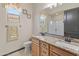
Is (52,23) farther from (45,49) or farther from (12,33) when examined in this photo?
(12,33)

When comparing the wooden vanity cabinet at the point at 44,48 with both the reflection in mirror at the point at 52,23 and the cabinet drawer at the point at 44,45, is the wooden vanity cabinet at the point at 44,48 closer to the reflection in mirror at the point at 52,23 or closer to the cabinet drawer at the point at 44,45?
the cabinet drawer at the point at 44,45

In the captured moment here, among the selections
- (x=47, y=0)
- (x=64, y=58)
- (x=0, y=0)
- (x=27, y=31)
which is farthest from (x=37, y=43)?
(x=0, y=0)

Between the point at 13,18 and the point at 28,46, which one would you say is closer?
the point at 13,18

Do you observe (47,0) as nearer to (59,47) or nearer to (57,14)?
(57,14)

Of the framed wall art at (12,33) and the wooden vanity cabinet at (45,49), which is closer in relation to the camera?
the wooden vanity cabinet at (45,49)

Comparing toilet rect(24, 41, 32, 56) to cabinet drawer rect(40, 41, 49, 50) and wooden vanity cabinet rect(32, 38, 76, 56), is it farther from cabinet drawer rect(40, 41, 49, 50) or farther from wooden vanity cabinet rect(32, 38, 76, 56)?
cabinet drawer rect(40, 41, 49, 50)

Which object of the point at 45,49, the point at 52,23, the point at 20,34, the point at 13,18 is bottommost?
the point at 45,49

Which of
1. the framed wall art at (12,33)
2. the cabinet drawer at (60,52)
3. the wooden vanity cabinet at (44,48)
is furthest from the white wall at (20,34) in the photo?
the cabinet drawer at (60,52)

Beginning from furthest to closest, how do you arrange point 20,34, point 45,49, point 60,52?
point 20,34, point 45,49, point 60,52

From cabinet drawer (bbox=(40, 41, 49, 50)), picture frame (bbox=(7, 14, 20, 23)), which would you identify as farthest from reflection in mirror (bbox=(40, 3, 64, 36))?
picture frame (bbox=(7, 14, 20, 23))

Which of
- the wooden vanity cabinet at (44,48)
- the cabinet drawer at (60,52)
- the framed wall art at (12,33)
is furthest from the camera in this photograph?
the framed wall art at (12,33)

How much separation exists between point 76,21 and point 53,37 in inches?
27.3

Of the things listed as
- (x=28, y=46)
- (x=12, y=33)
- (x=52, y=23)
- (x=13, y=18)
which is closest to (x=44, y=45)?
(x=28, y=46)

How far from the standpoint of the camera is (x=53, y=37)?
216 cm
